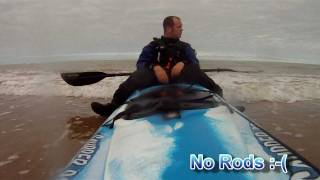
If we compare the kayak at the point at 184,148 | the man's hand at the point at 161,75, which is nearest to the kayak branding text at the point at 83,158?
the kayak at the point at 184,148

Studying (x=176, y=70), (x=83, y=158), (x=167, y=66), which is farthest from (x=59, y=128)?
(x=83, y=158)

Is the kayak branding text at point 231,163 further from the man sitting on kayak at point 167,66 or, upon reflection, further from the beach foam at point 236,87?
the beach foam at point 236,87

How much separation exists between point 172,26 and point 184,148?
3.05 metres

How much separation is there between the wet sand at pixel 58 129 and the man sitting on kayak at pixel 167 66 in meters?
1.05

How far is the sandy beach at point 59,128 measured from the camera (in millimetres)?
5148

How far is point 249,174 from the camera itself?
2.67m

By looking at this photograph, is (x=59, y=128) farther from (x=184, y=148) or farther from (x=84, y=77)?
(x=184, y=148)

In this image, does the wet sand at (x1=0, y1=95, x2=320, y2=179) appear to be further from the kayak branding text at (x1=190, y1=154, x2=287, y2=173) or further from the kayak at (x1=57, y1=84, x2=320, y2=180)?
the kayak branding text at (x1=190, y1=154, x2=287, y2=173)

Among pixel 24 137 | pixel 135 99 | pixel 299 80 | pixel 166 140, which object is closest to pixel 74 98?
pixel 24 137

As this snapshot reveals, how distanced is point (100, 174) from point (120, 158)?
0.23m

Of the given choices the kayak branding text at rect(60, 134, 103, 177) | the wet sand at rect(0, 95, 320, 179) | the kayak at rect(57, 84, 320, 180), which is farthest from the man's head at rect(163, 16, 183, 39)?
the kayak branding text at rect(60, 134, 103, 177)

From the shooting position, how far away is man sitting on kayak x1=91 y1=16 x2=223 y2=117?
5340mm

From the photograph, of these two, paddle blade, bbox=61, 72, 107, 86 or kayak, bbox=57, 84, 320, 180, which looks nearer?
kayak, bbox=57, 84, 320, 180

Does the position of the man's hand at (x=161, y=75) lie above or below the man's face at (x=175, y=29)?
below
